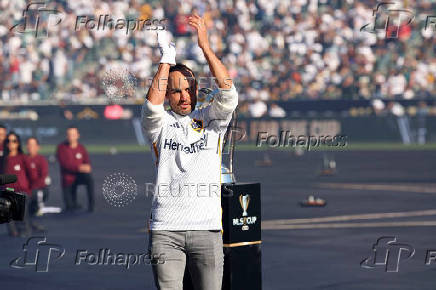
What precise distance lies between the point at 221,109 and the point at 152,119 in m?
0.46

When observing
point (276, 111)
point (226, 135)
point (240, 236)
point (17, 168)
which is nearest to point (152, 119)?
point (226, 135)

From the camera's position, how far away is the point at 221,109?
6.76 m

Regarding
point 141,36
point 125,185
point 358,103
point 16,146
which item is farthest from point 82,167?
point 141,36

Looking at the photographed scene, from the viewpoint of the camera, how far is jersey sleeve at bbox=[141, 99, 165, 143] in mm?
6711

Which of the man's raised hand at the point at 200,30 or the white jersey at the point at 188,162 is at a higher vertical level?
the man's raised hand at the point at 200,30

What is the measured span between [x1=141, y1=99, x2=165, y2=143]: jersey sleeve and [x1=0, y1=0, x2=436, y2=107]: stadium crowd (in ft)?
102

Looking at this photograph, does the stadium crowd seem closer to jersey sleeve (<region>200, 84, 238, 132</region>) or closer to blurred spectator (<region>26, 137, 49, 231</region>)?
blurred spectator (<region>26, 137, 49, 231</region>)

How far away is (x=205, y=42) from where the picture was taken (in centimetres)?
657

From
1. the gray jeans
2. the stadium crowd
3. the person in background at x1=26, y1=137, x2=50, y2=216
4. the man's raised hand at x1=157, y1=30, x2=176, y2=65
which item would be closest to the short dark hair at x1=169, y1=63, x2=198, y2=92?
the man's raised hand at x1=157, y1=30, x2=176, y2=65

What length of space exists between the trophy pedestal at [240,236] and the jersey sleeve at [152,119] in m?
1.48

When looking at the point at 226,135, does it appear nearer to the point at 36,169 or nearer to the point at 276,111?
the point at 36,169

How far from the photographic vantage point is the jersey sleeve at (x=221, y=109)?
6684 millimetres

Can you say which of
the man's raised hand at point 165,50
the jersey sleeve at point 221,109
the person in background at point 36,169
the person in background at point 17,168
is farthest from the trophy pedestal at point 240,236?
the person in background at point 36,169

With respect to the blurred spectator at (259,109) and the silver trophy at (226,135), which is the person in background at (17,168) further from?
the blurred spectator at (259,109)
